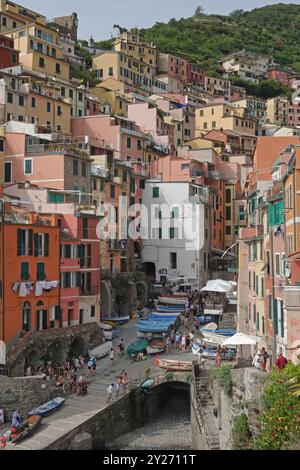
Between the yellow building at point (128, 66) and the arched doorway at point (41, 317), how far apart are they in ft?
245

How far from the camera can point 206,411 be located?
3425 cm

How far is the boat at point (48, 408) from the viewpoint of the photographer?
33438mm

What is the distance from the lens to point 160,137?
86062 millimetres

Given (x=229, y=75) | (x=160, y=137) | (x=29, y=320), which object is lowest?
(x=29, y=320)

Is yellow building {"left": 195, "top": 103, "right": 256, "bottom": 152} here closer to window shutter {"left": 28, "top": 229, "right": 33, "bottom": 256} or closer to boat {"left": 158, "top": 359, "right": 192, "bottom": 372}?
window shutter {"left": 28, "top": 229, "right": 33, "bottom": 256}

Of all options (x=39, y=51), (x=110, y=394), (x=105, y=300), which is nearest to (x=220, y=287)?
(x=105, y=300)

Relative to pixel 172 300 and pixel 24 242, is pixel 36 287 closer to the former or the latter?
pixel 24 242

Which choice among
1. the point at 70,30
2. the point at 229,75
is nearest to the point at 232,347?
the point at 70,30

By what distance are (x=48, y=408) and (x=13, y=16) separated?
271ft

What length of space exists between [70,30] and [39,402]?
389 ft

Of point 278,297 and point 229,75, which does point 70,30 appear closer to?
point 229,75

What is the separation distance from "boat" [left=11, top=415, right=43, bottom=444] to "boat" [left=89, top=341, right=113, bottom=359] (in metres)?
11.6

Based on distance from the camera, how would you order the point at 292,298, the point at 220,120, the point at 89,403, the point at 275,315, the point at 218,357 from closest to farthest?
the point at 292,298, the point at 275,315, the point at 89,403, the point at 218,357, the point at 220,120

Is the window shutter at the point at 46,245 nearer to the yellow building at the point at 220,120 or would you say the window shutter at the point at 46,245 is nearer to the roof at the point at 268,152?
the roof at the point at 268,152
